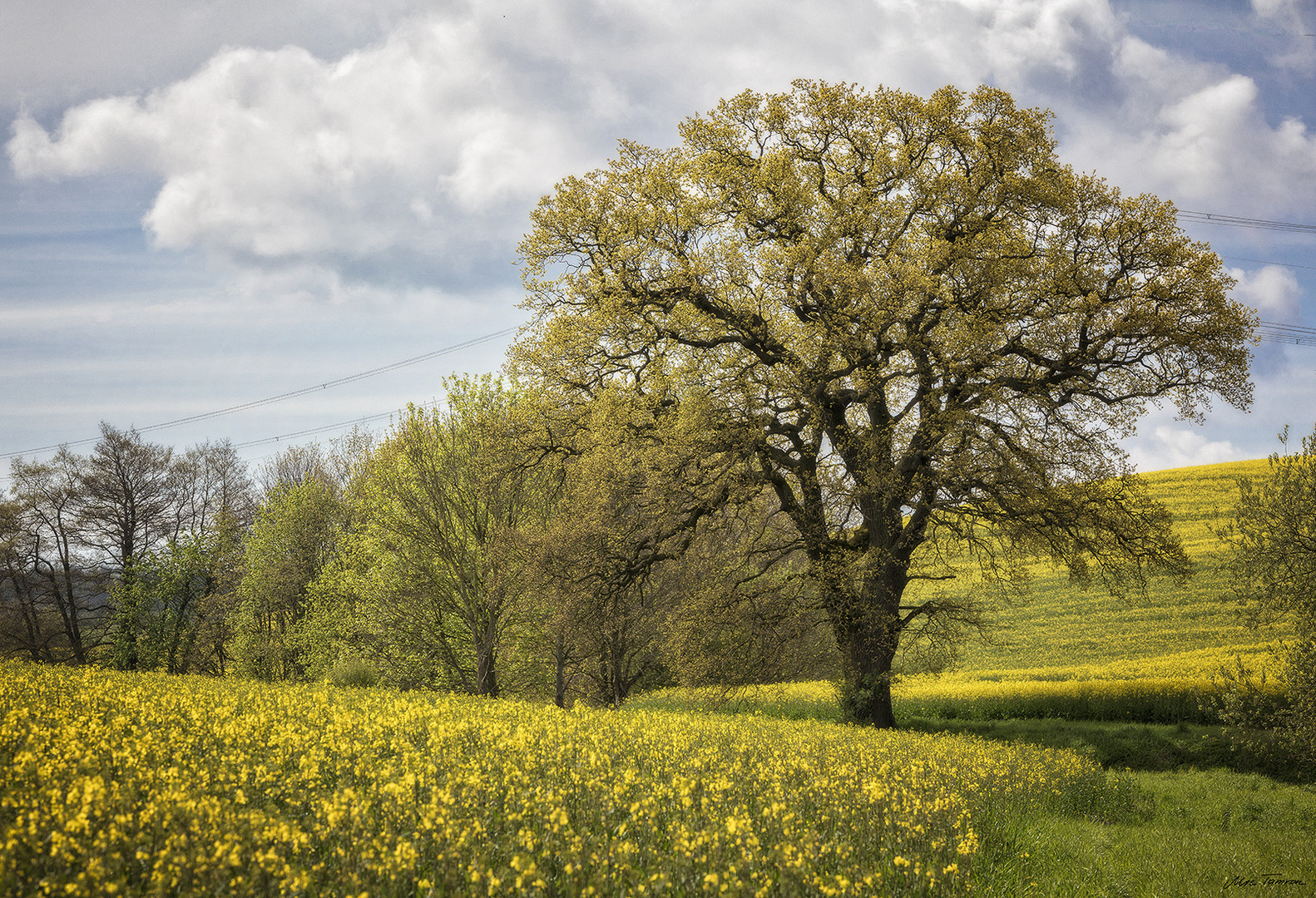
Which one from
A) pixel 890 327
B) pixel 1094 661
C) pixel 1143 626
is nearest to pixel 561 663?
pixel 890 327

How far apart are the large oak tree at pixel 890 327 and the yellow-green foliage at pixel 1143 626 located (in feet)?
31.3

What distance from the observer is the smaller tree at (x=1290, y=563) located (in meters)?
14.6

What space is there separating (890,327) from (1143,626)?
2245 centimetres

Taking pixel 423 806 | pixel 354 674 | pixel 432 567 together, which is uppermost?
pixel 432 567

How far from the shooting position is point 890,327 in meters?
17.5

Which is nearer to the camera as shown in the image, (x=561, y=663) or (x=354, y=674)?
(x=354, y=674)

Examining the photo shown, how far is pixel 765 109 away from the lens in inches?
780

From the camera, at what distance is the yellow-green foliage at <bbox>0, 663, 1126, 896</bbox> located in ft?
13.9

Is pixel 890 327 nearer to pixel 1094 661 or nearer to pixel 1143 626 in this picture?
pixel 1094 661

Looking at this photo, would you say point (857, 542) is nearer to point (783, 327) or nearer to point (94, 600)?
point (783, 327)

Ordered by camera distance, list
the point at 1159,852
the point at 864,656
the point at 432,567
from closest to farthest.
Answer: the point at 1159,852 < the point at 864,656 < the point at 432,567

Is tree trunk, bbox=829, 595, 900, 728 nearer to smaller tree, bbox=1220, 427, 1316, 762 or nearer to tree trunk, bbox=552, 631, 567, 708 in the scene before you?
smaller tree, bbox=1220, 427, 1316, 762

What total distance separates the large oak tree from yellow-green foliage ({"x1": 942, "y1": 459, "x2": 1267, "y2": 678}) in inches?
376

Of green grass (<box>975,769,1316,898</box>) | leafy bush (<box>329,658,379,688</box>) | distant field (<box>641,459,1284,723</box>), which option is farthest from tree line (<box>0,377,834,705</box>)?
green grass (<box>975,769,1316,898</box>)
